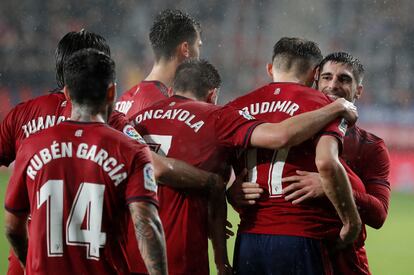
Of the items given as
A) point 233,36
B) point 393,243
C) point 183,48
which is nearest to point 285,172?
point 183,48

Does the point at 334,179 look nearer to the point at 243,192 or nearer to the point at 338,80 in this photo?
the point at 243,192

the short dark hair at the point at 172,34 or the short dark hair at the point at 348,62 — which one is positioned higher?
the short dark hair at the point at 172,34

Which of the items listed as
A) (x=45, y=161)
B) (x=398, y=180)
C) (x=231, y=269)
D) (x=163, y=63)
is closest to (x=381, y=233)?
(x=398, y=180)

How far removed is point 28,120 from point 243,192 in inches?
44.7

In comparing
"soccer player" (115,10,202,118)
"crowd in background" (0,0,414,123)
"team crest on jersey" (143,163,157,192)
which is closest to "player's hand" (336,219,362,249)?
"team crest on jersey" (143,163,157,192)

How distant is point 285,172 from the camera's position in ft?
13.2

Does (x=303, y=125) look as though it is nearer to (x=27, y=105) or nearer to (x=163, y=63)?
(x=27, y=105)

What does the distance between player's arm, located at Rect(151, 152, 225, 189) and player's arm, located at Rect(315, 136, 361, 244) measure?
600 millimetres

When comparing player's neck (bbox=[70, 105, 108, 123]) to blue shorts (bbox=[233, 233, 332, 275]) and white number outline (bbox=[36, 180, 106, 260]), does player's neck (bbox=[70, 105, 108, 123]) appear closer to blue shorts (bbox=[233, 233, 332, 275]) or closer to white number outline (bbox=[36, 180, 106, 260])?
white number outline (bbox=[36, 180, 106, 260])

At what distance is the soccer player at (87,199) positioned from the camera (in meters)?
3.11

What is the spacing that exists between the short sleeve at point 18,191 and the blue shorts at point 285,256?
4.17ft

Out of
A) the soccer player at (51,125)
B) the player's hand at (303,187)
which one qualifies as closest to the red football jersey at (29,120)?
the soccer player at (51,125)

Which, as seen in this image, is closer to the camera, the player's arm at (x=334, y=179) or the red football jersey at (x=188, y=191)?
the player's arm at (x=334, y=179)

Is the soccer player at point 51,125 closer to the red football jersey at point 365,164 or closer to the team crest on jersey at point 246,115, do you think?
the team crest on jersey at point 246,115
